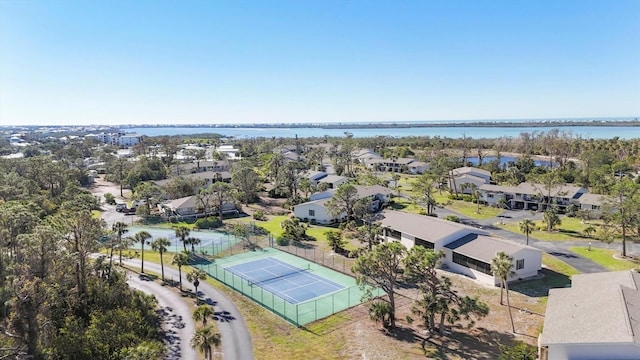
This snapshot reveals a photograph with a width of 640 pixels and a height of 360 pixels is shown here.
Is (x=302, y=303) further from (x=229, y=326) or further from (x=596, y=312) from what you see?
(x=596, y=312)

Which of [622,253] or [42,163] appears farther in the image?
[42,163]

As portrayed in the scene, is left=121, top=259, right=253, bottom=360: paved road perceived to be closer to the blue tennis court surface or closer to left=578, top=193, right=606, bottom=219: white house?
the blue tennis court surface

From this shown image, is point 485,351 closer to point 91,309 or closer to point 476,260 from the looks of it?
point 476,260

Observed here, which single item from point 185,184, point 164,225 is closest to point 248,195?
point 185,184

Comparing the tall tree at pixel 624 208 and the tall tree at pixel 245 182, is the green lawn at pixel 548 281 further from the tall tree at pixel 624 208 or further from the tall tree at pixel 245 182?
the tall tree at pixel 245 182

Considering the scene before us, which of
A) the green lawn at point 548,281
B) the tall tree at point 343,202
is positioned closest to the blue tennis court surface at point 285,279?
the tall tree at point 343,202

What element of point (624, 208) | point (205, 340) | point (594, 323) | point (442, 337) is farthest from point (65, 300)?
point (624, 208)
